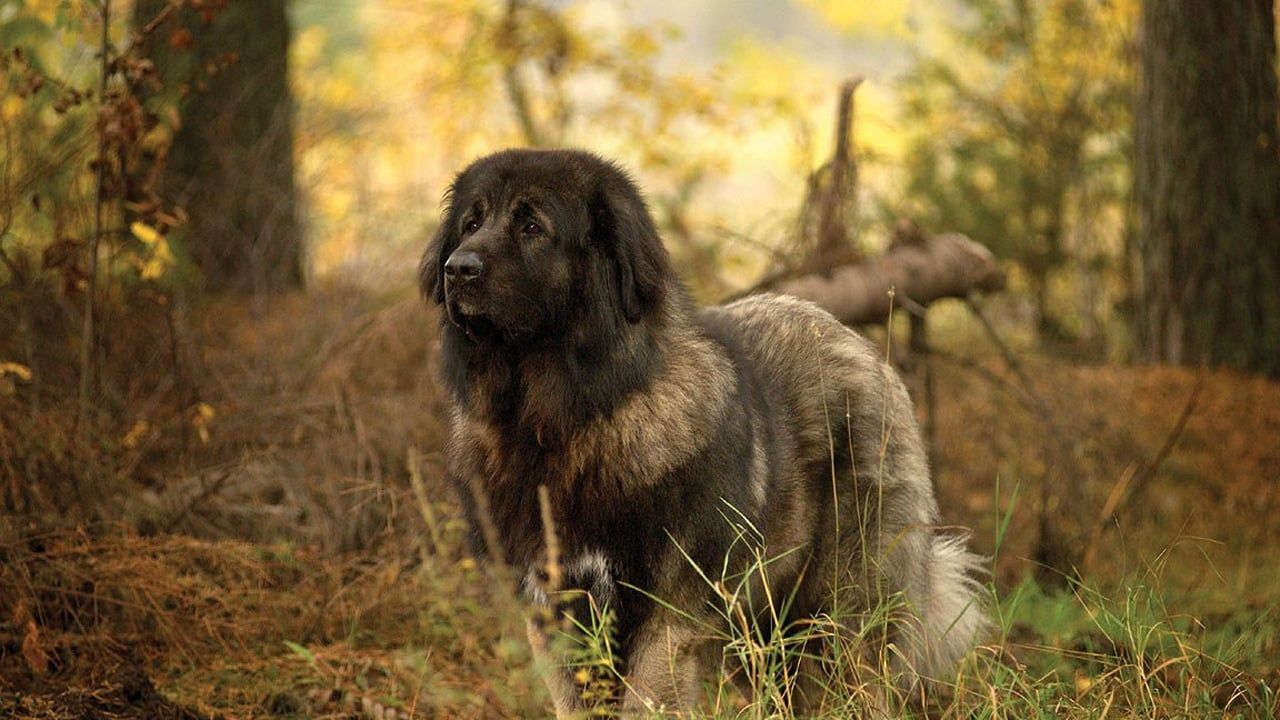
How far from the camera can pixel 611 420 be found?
4.16 metres

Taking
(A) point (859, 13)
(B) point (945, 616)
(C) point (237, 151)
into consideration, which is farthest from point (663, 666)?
(A) point (859, 13)

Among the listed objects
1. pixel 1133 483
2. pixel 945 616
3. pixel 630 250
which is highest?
pixel 630 250

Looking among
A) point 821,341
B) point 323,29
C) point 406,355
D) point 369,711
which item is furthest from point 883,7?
point 369,711

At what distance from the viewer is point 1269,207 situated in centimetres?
918

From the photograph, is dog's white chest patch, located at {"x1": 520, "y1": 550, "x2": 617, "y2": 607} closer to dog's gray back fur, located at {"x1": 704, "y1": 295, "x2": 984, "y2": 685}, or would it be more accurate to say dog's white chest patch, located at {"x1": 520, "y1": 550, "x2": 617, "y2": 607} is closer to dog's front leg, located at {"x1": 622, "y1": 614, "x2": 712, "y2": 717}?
dog's front leg, located at {"x1": 622, "y1": 614, "x2": 712, "y2": 717}

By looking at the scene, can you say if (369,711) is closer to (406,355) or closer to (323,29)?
(406,355)

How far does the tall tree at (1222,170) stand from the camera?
29.9 ft

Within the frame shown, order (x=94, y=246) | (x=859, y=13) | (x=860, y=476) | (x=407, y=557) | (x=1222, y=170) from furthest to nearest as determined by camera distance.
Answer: (x=859, y=13)
(x=1222, y=170)
(x=407, y=557)
(x=94, y=246)
(x=860, y=476)

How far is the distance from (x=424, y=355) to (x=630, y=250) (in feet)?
10.4

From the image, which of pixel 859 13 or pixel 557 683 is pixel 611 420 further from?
pixel 859 13

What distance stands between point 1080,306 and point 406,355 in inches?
303

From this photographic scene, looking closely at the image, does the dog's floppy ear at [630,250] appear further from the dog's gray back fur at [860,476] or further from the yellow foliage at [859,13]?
the yellow foliage at [859,13]

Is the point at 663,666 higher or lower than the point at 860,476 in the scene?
lower

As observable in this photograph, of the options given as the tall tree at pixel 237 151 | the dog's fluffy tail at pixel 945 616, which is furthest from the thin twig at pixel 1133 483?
the tall tree at pixel 237 151
